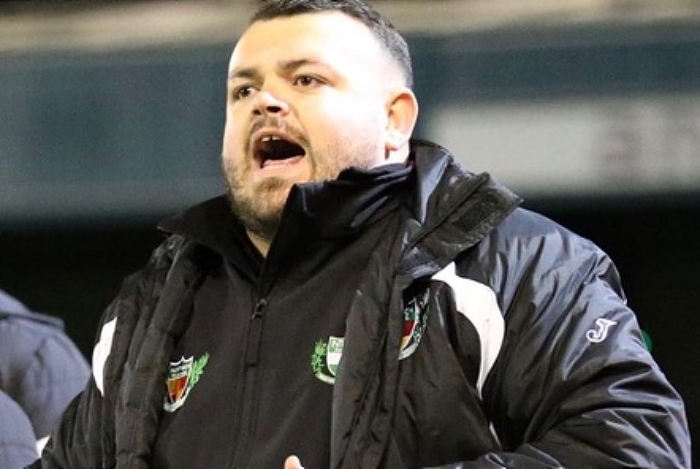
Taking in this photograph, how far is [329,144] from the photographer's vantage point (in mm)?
3141

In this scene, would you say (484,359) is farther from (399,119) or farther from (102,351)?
(102,351)

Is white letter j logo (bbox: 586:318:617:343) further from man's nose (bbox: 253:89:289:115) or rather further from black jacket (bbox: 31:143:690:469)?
man's nose (bbox: 253:89:289:115)

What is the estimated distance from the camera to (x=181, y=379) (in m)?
3.13

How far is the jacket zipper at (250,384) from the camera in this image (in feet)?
9.72

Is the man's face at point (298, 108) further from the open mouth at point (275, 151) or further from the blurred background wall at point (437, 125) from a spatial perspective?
the blurred background wall at point (437, 125)

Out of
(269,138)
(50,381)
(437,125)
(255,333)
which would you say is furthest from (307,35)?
(437,125)

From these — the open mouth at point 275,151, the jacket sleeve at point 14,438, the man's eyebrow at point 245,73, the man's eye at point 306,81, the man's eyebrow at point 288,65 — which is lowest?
the jacket sleeve at point 14,438

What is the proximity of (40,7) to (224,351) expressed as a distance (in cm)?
391

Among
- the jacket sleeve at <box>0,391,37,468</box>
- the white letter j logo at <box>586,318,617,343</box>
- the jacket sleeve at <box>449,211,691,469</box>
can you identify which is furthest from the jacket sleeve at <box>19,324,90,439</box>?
the white letter j logo at <box>586,318,617,343</box>

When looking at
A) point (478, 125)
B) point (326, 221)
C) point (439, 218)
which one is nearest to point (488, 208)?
point (439, 218)

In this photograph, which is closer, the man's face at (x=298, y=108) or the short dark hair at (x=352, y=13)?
the man's face at (x=298, y=108)

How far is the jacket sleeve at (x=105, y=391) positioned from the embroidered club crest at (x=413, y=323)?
0.56 m

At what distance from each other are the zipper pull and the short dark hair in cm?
53

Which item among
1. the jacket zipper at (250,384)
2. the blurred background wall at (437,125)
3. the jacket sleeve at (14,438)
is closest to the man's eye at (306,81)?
the jacket zipper at (250,384)
